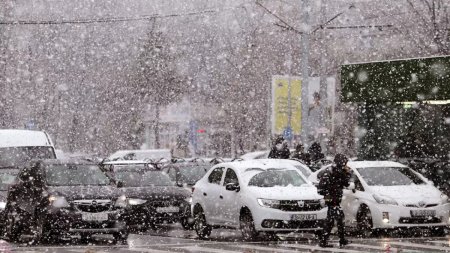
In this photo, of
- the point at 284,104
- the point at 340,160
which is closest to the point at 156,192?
the point at 340,160

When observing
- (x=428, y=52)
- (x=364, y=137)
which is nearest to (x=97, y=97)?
(x=428, y=52)

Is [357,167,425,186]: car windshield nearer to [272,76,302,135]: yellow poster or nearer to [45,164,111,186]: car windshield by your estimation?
[45,164,111,186]: car windshield

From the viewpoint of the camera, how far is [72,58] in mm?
63281

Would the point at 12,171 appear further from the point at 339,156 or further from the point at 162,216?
the point at 339,156

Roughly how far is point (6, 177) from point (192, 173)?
498 centimetres

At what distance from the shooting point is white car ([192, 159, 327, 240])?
1886 cm

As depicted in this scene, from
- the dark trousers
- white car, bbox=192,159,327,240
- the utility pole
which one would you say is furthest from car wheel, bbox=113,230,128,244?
the utility pole

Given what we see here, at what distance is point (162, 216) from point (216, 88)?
4525cm

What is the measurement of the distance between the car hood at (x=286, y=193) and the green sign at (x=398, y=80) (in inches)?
380

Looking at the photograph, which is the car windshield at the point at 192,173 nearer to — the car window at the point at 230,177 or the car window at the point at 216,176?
the car window at the point at 216,176

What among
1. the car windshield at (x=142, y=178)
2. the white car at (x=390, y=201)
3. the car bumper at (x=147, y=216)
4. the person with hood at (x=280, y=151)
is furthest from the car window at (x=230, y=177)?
the person with hood at (x=280, y=151)

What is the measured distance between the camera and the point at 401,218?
19.9 m

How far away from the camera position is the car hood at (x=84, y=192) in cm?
1866

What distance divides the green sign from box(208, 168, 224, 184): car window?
29.9ft
